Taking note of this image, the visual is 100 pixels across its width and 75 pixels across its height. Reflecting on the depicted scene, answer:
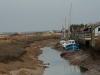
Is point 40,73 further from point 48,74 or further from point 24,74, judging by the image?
point 24,74

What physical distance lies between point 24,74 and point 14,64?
5437mm

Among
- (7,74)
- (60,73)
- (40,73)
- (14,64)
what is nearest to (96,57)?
(60,73)

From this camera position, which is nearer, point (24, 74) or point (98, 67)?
point (24, 74)

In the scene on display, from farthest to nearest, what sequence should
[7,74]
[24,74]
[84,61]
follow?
[84,61] < [24,74] < [7,74]

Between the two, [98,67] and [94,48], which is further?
[94,48]

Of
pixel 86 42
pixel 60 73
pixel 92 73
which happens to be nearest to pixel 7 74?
pixel 60 73

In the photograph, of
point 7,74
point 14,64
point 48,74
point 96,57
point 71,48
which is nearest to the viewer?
point 7,74

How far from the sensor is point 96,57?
33.4 metres

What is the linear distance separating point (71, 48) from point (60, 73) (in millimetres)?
27248

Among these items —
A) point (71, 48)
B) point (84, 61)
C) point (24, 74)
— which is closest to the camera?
point (24, 74)

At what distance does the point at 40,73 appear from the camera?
92.9 ft

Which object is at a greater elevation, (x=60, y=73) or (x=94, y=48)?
(x=94, y=48)

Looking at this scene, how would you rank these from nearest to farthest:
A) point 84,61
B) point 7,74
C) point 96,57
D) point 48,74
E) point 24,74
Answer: point 7,74 → point 24,74 → point 48,74 → point 96,57 → point 84,61

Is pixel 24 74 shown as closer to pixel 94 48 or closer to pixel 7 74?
pixel 7 74
